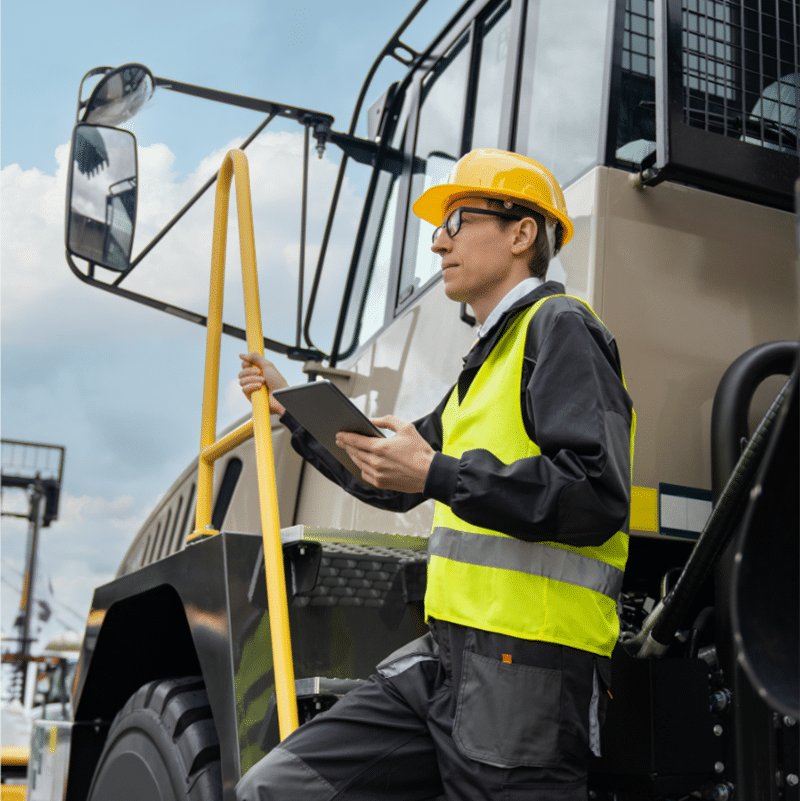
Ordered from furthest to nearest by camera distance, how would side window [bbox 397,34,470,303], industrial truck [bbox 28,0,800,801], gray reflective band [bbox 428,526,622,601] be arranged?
side window [bbox 397,34,470,303] → industrial truck [bbox 28,0,800,801] → gray reflective band [bbox 428,526,622,601]

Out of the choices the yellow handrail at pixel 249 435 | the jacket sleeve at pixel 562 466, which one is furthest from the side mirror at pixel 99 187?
the jacket sleeve at pixel 562 466

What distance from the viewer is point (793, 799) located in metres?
1.71

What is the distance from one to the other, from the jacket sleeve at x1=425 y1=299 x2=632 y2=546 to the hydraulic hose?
22cm

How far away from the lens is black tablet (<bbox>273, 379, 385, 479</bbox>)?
5.15ft

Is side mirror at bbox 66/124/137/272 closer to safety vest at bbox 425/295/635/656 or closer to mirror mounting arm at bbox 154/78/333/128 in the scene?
mirror mounting arm at bbox 154/78/333/128

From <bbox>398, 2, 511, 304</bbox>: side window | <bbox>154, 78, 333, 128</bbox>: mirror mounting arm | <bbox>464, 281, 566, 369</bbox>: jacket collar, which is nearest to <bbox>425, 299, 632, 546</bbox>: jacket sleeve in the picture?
<bbox>464, 281, 566, 369</bbox>: jacket collar

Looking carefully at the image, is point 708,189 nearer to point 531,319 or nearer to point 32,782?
point 531,319

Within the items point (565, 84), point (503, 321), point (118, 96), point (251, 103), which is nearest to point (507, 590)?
point (503, 321)

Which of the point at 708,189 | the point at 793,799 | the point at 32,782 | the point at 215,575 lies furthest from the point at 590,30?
the point at 32,782

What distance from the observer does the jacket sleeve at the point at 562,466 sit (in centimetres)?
142

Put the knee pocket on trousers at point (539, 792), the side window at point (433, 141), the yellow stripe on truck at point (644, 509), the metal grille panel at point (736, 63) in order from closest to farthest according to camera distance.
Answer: the knee pocket on trousers at point (539, 792) → the yellow stripe on truck at point (644, 509) → the metal grille panel at point (736, 63) → the side window at point (433, 141)

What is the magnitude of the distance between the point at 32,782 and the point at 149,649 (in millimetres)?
800

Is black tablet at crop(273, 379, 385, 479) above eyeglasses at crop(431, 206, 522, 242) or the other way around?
the other way around

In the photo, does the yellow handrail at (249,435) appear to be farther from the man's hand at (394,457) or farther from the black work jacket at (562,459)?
the black work jacket at (562,459)
